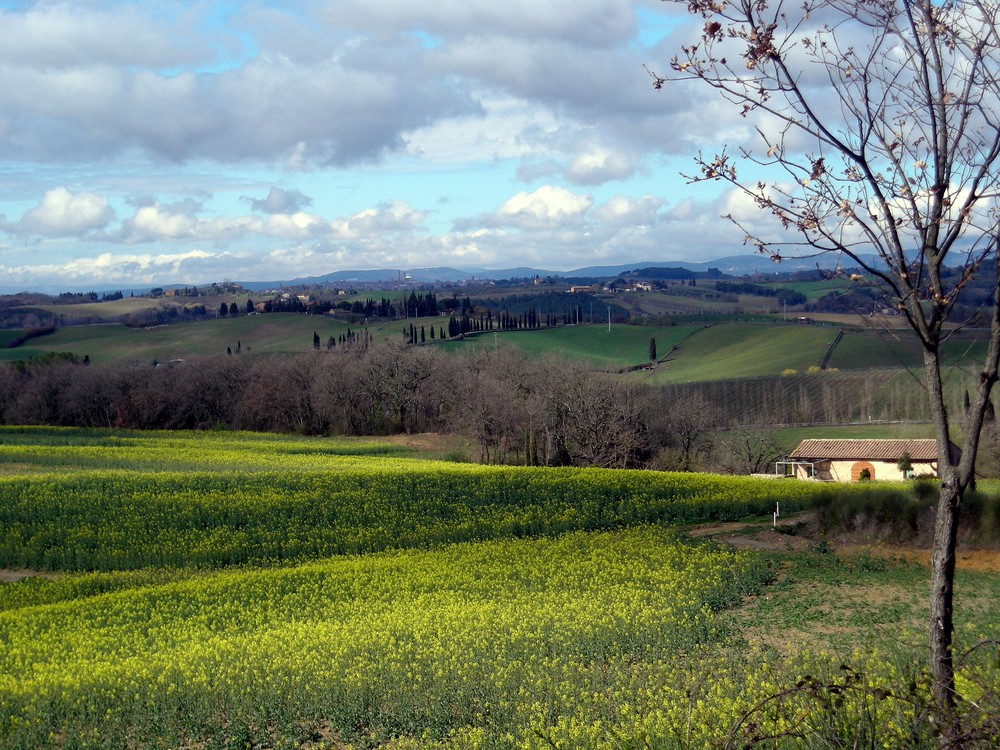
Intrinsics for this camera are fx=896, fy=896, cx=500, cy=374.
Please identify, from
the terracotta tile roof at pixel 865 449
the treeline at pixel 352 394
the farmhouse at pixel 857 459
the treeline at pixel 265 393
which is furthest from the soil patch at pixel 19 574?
the treeline at pixel 265 393

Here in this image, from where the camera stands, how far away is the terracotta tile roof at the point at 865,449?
67.3m

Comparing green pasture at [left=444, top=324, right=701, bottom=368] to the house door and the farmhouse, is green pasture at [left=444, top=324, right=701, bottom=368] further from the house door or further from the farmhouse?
the house door

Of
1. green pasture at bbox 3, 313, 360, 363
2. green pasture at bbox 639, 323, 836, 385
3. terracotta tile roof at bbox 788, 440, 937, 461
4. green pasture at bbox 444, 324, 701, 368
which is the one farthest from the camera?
green pasture at bbox 3, 313, 360, 363

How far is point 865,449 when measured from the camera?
7019cm

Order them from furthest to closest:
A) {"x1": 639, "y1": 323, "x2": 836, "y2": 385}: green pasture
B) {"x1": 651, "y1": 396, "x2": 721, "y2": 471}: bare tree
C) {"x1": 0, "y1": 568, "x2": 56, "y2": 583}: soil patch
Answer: {"x1": 639, "y1": 323, "x2": 836, "y2": 385}: green pasture → {"x1": 651, "y1": 396, "x2": 721, "y2": 471}: bare tree → {"x1": 0, "y1": 568, "x2": 56, "y2": 583}: soil patch

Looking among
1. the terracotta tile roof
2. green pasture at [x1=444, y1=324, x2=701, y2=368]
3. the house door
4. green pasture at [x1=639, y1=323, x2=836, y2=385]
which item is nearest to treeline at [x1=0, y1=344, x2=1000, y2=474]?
the terracotta tile roof

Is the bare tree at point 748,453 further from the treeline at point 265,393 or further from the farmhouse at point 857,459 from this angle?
the treeline at point 265,393

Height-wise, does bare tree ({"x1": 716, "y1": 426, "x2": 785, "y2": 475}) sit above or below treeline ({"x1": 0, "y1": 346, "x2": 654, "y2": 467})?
below

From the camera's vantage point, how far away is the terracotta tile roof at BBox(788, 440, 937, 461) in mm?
67312

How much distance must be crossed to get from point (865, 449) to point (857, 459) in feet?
5.39

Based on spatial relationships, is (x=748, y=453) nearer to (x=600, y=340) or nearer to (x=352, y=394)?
(x=352, y=394)

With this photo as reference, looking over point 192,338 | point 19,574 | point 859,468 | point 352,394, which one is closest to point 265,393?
point 352,394

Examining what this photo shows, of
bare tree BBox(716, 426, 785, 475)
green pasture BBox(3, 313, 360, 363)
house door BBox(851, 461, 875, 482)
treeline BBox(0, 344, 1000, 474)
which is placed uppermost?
green pasture BBox(3, 313, 360, 363)

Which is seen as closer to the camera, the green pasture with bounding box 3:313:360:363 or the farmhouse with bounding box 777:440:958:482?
the farmhouse with bounding box 777:440:958:482
